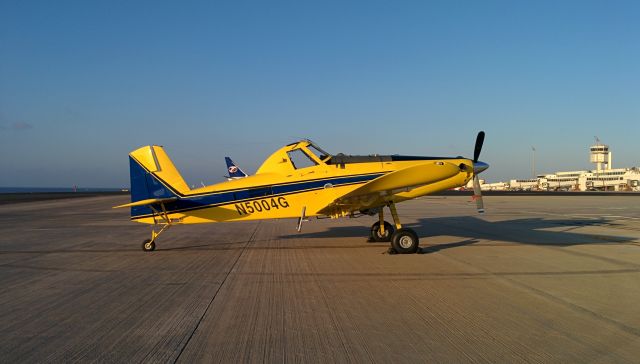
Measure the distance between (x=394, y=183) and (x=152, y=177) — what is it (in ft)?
22.3

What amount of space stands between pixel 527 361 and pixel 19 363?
16.0 feet

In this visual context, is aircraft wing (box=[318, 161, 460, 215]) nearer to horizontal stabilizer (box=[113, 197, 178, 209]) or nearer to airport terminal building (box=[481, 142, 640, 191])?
horizontal stabilizer (box=[113, 197, 178, 209])

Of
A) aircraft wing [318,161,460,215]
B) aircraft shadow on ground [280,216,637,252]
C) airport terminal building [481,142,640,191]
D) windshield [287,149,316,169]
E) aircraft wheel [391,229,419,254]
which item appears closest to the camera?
aircraft wing [318,161,460,215]

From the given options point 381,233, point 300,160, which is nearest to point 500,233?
point 381,233

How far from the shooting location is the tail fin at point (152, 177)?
38.7 ft

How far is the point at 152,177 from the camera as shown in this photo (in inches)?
468

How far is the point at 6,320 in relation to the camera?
17.9 ft

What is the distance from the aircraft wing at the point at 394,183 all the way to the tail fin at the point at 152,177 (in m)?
4.24

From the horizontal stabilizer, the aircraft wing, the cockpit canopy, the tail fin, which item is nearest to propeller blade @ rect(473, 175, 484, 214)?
the aircraft wing

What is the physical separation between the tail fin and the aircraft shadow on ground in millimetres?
4111

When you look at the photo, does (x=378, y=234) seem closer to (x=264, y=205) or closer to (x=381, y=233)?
(x=381, y=233)

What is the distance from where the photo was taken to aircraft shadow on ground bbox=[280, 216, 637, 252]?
41.1 ft

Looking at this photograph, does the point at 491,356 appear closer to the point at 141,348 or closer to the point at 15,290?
the point at 141,348

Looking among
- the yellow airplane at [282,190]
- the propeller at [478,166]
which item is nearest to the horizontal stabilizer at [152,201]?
the yellow airplane at [282,190]
